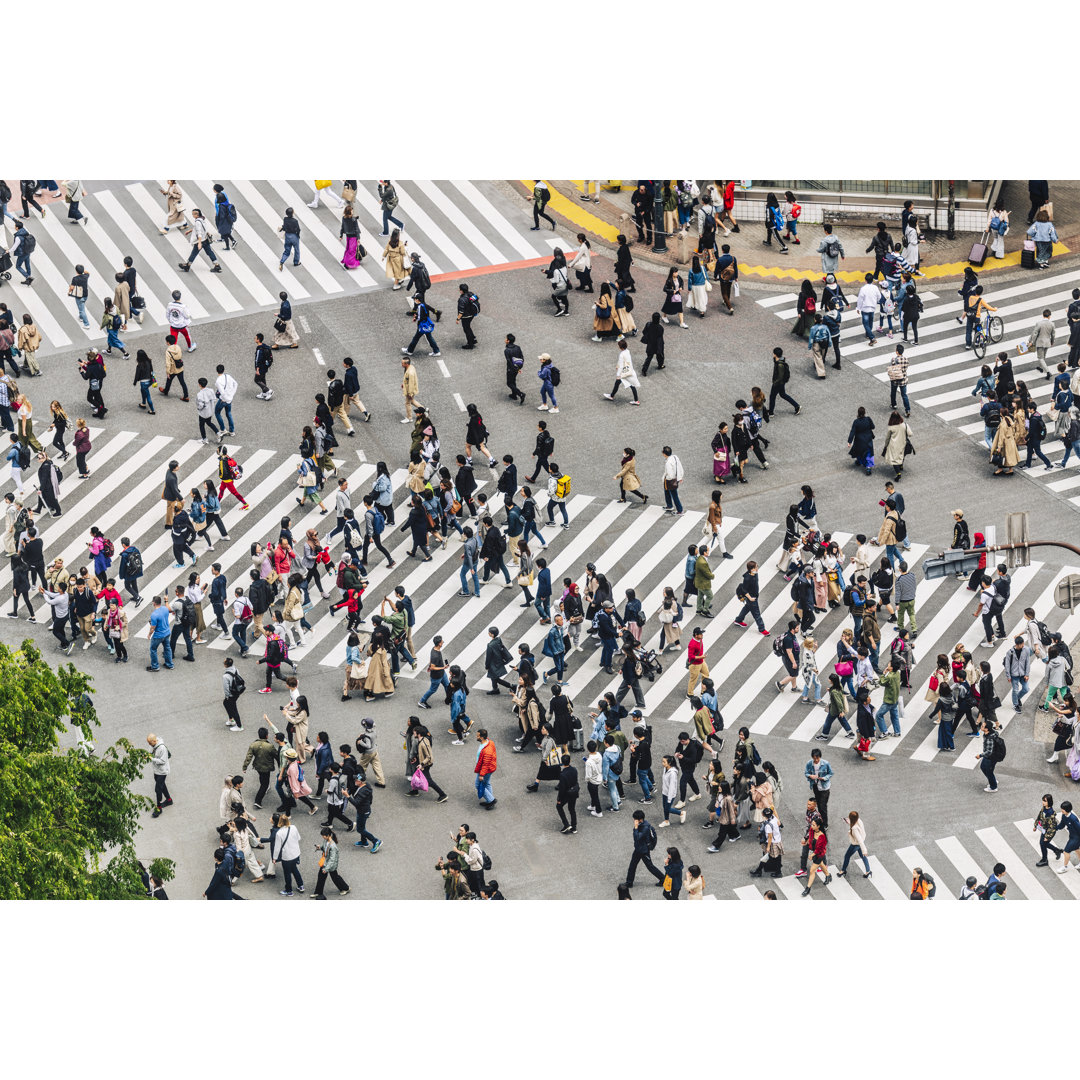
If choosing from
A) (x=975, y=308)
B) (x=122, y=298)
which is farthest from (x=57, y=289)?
(x=975, y=308)

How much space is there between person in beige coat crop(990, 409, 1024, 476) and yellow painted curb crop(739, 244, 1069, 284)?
7601 millimetres

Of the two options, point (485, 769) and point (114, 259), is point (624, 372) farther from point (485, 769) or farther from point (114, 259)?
point (114, 259)

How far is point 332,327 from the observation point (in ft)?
184

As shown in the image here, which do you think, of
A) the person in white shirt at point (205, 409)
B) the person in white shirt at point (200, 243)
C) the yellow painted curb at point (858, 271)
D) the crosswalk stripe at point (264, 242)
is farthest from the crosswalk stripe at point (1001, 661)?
the person in white shirt at point (200, 243)

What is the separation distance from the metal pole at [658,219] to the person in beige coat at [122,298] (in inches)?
498

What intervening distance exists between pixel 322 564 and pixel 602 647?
20.5ft

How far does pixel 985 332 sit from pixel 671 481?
9.93 metres

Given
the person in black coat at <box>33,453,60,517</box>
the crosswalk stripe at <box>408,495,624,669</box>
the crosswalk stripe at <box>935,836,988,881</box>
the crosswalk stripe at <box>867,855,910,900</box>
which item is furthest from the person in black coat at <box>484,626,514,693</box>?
the person in black coat at <box>33,453,60,517</box>

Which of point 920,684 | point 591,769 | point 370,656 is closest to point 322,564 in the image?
point 370,656

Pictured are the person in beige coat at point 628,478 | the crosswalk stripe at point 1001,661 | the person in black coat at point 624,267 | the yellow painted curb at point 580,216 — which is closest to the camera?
the crosswalk stripe at point 1001,661

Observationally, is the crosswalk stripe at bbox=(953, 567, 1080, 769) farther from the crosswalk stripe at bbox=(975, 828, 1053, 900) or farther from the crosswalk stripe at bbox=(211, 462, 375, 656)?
the crosswalk stripe at bbox=(211, 462, 375, 656)

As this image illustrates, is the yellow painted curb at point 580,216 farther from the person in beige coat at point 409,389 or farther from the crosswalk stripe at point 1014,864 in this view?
the crosswalk stripe at point 1014,864

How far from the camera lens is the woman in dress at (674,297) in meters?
55.4

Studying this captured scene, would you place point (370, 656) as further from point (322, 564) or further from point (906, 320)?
point (906, 320)
